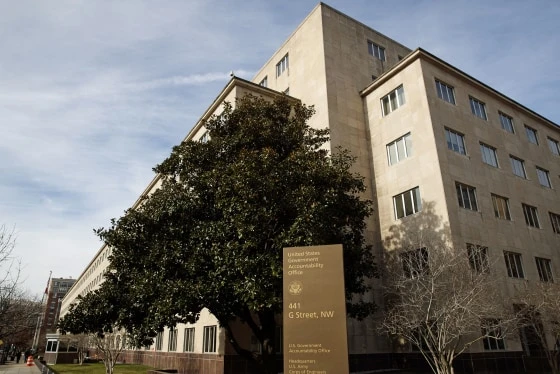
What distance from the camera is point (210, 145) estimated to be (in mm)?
20531

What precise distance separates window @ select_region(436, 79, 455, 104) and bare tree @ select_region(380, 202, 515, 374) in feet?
30.3

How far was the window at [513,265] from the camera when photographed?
2626 cm

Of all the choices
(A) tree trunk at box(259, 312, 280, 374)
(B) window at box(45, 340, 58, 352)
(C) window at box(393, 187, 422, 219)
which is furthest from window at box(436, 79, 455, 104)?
(B) window at box(45, 340, 58, 352)

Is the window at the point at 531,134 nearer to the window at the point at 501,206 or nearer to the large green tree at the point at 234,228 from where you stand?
the window at the point at 501,206

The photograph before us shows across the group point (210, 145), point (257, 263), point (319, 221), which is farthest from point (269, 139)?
point (257, 263)

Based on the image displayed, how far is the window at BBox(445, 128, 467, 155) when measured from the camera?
2723cm

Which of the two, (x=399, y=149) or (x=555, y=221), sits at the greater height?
(x=399, y=149)

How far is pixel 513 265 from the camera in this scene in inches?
1050

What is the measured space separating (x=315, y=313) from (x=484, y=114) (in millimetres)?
28466

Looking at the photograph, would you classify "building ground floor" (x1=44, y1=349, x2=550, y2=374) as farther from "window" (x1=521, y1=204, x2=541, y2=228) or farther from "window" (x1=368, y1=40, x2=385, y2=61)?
"window" (x1=368, y1=40, x2=385, y2=61)

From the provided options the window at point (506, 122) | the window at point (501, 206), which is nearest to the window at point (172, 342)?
the window at point (501, 206)

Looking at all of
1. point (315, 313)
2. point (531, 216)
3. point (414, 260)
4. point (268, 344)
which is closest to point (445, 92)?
point (531, 216)

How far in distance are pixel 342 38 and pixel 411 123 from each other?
11552mm

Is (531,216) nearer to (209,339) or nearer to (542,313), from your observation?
(542,313)
